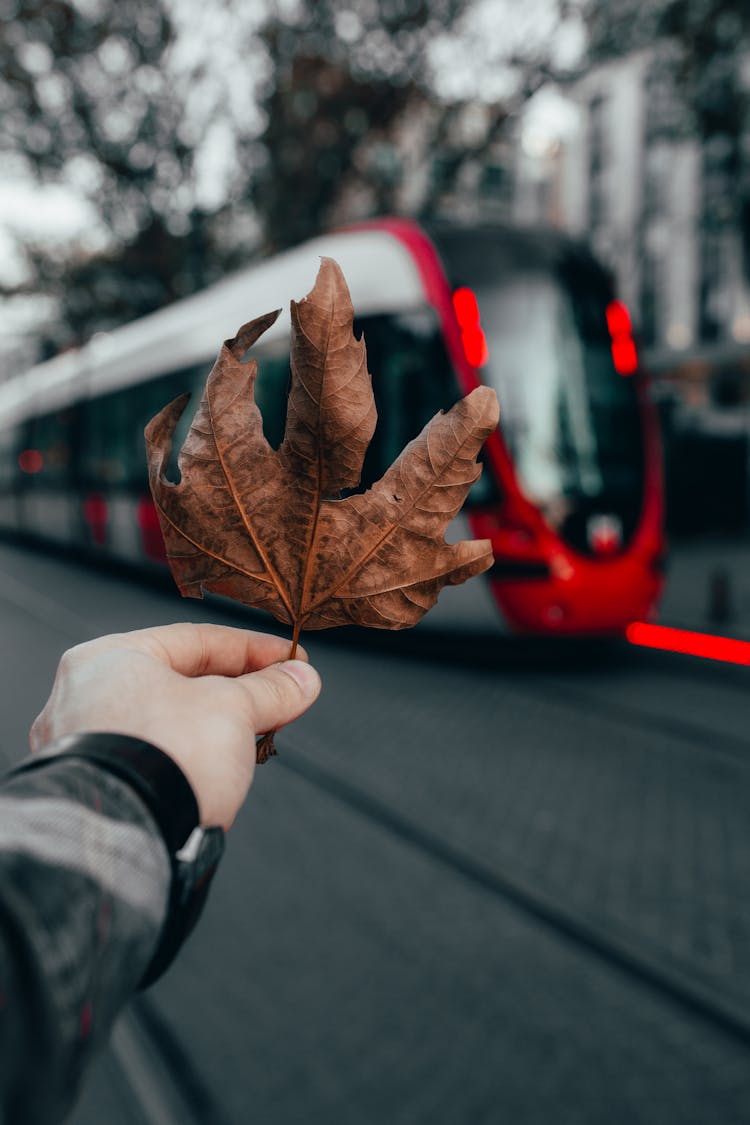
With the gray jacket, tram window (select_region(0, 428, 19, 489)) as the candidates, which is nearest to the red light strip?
tram window (select_region(0, 428, 19, 489))

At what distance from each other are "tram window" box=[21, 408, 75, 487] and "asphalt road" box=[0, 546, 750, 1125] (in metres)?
0.35

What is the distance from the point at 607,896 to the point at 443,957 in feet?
2.57

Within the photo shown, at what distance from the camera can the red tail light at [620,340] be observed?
6.43 metres

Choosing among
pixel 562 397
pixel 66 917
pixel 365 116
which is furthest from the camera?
pixel 365 116

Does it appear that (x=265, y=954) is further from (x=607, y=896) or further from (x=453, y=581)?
(x=453, y=581)

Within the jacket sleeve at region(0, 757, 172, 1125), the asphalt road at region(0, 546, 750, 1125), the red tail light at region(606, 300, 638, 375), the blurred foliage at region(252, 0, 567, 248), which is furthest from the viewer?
the blurred foliage at region(252, 0, 567, 248)

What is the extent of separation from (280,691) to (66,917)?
159 millimetres

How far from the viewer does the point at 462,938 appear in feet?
12.7

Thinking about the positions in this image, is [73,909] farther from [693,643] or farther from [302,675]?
[693,643]

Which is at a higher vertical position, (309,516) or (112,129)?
(112,129)

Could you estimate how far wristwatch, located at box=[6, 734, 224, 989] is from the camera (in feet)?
1.72

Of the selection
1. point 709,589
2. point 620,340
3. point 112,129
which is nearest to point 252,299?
point 620,340

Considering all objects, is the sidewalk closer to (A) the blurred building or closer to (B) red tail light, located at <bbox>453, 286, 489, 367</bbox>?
(B) red tail light, located at <bbox>453, 286, 489, 367</bbox>

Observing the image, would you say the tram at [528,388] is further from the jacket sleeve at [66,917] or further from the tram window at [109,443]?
the jacket sleeve at [66,917]
